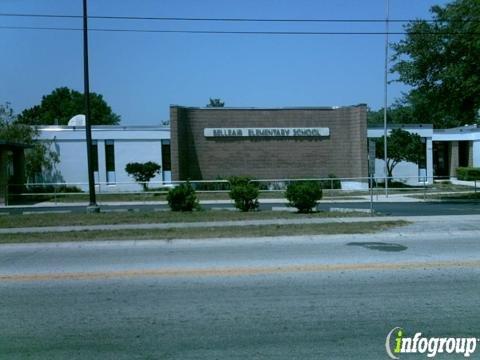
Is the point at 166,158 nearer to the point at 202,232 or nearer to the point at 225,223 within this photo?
the point at 225,223

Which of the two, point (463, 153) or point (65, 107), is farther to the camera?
point (65, 107)

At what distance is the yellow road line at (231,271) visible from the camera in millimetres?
8484

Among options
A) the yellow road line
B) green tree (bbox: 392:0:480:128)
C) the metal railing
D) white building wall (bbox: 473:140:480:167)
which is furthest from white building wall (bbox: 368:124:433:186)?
the yellow road line

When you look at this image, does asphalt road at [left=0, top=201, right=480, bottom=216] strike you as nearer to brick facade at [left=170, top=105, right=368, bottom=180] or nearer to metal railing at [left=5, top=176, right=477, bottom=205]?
metal railing at [left=5, top=176, right=477, bottom=205]

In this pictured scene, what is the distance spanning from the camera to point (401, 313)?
6.21 meters

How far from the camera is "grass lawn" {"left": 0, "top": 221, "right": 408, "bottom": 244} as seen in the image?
12.9 meters

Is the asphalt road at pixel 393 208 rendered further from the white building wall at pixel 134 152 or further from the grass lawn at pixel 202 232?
the white building wall at pixel 134 152

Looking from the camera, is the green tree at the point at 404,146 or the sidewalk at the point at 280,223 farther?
the green tree at the point at 404,146

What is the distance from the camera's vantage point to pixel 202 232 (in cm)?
1358

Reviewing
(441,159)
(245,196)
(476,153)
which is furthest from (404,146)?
(245,196)

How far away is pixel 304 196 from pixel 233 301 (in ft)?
37.7

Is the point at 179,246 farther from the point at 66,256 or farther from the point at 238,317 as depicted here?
the point at 238,317

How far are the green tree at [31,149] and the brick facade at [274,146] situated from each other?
9.12 meters

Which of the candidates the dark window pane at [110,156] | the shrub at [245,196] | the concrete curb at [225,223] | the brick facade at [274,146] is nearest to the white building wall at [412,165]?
the brick facade at [274,146]
